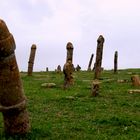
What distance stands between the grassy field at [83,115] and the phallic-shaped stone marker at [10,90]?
1.36ft

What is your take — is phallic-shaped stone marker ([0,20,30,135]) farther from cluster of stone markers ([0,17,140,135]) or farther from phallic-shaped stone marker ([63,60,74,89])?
phallic-shaped stone marker ([63,60,74,89])

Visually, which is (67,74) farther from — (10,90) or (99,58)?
(10,90)

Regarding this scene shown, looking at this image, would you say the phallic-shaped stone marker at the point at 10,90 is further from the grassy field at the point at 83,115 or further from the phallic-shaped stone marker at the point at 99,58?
the phallic-shaped stone marker at the point at 99,58

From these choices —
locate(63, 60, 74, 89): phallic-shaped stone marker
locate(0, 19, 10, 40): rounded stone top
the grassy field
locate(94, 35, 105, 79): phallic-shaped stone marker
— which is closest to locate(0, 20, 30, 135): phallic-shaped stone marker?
locate(0, 19, 10, 40): rounded stone top

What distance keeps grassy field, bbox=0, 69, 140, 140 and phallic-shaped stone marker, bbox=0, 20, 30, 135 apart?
415mm

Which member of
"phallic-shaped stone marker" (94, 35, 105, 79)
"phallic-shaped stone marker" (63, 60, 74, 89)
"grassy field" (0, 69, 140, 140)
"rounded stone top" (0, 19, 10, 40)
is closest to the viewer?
"rounded stone top" (0, 19, 10, 40)

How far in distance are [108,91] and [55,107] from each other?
23.7 ft

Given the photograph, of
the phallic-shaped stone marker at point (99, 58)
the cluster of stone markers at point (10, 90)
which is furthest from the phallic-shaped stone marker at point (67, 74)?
the cluster of stone markers at point (10, 90)

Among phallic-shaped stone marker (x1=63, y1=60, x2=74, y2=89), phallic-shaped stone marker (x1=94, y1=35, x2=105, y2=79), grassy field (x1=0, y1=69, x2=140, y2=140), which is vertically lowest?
grassy field (x1=0, y1=69, x2=140, y2=140)

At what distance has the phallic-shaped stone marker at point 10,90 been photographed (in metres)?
13.9

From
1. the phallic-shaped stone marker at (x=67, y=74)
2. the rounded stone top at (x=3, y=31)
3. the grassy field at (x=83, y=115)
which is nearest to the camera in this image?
the rounded stone top at (x=3, y=31)

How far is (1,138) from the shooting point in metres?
14.3

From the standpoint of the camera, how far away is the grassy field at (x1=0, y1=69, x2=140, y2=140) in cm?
1529

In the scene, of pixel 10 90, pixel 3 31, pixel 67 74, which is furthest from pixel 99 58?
pixel 3 31
